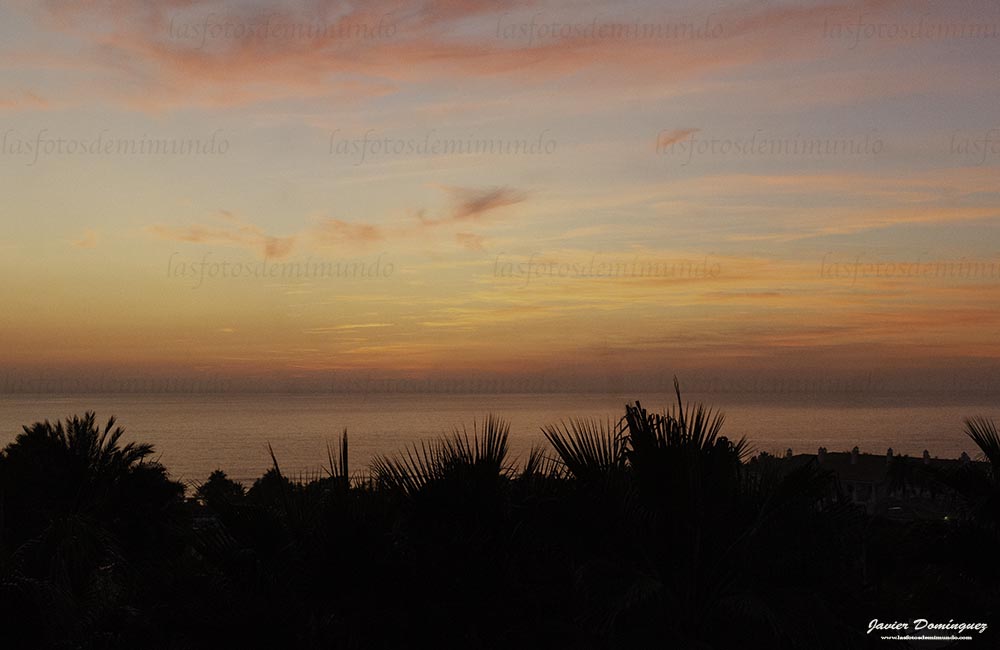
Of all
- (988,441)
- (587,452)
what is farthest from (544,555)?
(988,441)

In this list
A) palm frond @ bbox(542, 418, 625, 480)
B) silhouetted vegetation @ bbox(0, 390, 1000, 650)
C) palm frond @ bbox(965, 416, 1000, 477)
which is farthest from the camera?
palm frond @ bbox(965, 416, 1000, 477)

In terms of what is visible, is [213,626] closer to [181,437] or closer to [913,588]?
[913,588]

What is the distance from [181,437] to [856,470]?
15873 centimetres

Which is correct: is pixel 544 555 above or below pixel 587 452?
below

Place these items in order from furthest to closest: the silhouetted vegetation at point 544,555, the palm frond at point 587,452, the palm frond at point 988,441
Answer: the palm frond at point 988,441, the palm frond at point 587,452, the silhouetted vegetation at point 544,555

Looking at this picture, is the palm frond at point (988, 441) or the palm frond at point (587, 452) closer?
the palm frond at point (587, 452)

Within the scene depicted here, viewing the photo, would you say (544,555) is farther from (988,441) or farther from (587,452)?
(988,441)

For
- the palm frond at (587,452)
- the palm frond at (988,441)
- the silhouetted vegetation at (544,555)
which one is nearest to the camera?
the silhouetted vegetation at (544,555)

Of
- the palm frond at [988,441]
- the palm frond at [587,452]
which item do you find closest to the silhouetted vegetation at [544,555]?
the palm frond at [587,452]

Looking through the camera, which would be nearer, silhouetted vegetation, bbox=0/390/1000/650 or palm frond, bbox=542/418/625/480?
silhouetted vegetation, bbox=0/390/1000/650

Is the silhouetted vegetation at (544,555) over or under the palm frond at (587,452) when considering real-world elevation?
under

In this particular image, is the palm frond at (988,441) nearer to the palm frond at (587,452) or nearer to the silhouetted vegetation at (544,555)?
the silhouetted vegetation at (544,555)

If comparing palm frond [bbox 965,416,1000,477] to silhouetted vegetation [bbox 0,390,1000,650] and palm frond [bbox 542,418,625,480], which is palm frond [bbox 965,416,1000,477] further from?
palm frond [bbox 542,418,625,480]

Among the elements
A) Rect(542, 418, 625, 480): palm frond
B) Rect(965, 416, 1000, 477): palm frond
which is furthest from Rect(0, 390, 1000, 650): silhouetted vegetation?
Rect(965, 416, 1000, 477): palm frond
